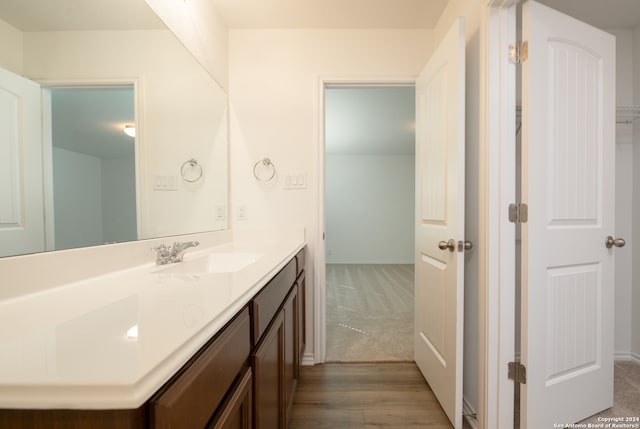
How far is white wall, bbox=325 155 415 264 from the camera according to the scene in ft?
19.0

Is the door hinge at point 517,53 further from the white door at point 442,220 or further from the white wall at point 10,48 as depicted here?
the white wall at point 10,48

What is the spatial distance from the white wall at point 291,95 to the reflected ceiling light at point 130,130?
0.83 m

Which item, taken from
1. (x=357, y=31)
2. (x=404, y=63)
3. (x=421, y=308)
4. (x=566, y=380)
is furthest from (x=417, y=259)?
(x=357, y=31)

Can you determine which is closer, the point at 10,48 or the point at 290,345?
the point at 10,48

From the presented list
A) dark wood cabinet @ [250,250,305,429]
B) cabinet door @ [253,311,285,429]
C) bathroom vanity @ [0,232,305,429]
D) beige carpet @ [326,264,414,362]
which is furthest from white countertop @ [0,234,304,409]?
beige carpet @ [326,264,414,362]

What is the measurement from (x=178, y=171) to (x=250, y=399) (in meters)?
1.13

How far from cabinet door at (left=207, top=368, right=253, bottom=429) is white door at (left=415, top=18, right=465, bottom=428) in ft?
3.33

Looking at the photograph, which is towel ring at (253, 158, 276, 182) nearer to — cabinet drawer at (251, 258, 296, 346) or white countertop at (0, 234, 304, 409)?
cabinet drawer at (251, 258, 296, 346)

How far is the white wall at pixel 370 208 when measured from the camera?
5797 mm

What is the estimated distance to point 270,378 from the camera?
907 millimetres

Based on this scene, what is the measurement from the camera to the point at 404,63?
6.08 ft

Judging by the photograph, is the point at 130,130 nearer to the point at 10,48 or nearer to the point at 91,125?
the point at 91,125

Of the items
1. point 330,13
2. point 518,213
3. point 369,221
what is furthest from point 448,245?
point 369,221

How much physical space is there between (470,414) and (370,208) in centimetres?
468
